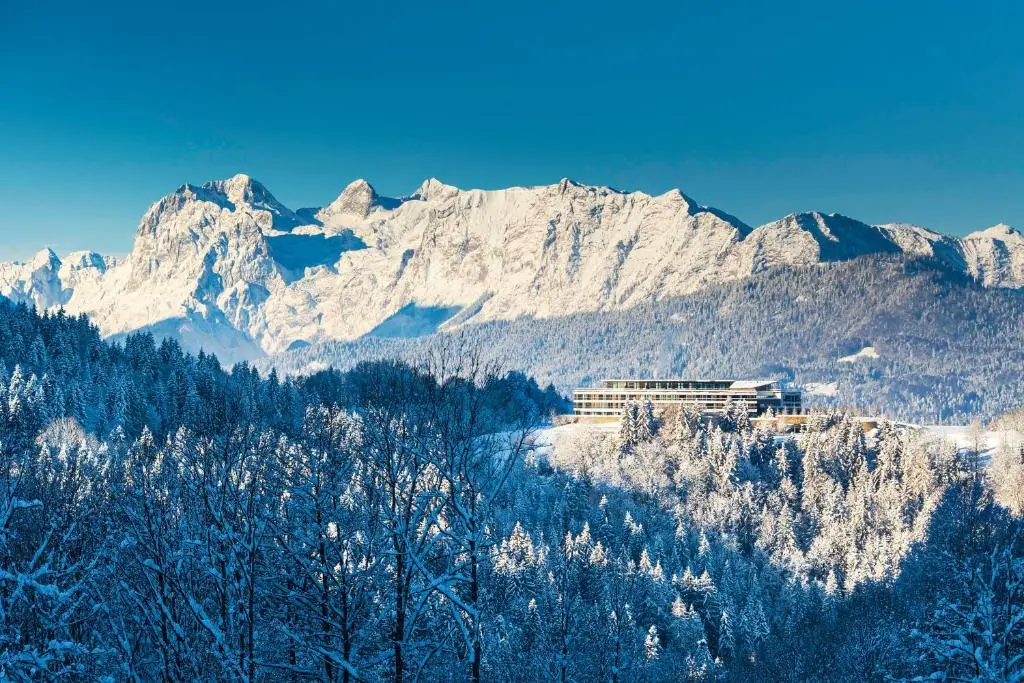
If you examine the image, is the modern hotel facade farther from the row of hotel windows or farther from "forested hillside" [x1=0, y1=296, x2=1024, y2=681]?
"forested hillside" [x1=0, y1=296, x2=1024, y2=681]

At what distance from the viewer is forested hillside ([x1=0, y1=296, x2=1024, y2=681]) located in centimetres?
1970

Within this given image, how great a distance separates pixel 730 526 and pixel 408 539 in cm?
11423

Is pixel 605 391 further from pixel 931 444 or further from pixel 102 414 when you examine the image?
pixel 102 414

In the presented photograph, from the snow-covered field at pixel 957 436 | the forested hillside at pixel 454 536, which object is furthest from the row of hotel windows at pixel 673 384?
the forested hillside at pixel 454 536

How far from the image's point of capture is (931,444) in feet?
497

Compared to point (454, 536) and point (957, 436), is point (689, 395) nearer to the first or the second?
point (957, 436)

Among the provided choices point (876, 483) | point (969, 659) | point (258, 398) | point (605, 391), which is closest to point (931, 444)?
point (876, 483)

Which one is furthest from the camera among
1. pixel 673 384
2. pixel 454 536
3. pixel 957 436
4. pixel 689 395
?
pixel 673 384

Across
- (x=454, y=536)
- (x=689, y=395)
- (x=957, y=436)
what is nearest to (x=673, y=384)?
(x=689, y=395)

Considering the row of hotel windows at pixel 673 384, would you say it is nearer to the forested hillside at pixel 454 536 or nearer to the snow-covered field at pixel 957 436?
the snow-covered field at pixel 957 436

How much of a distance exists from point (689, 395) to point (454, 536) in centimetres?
17578

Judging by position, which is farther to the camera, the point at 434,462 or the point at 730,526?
the point at 730,526

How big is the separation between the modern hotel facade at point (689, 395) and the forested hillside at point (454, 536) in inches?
906

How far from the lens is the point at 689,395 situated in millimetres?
191250
